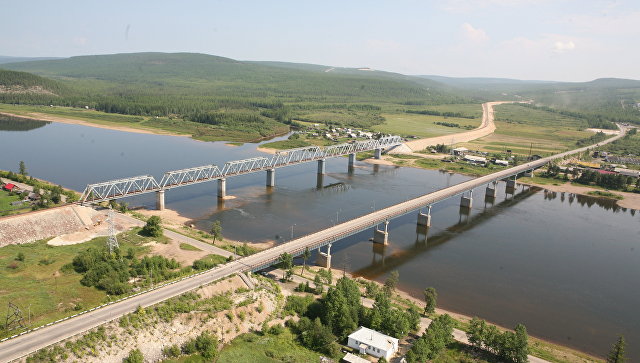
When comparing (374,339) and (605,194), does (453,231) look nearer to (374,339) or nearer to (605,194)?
(374,339)

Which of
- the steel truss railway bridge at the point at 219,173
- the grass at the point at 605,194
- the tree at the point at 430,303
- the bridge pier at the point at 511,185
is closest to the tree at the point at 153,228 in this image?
the steel truss railway bridge at the point at 219,173

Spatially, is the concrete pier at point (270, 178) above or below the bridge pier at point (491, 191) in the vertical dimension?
above

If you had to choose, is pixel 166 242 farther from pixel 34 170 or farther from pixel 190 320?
pixel 34 170

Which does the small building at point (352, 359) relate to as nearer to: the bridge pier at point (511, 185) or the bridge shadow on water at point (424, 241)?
the bridge shadow on water at point (424, 241)

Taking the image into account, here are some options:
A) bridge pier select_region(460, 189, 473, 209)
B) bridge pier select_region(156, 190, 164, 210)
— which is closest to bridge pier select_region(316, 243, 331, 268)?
bridge pier select_region(156, 190, 164, 210)

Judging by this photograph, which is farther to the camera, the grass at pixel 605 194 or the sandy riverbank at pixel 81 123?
the sandy riverbank at pixel 81 123

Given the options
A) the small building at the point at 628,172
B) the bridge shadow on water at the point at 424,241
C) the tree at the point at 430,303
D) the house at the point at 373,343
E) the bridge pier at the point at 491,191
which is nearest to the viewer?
the house at the point at 373,343

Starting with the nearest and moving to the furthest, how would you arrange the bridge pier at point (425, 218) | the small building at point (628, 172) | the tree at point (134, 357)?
the tree at point (134, 357)
the bridge pier at point (425, 218)
the small building at point (628, 172)

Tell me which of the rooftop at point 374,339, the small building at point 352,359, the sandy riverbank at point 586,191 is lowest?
the small building at point 352,359
